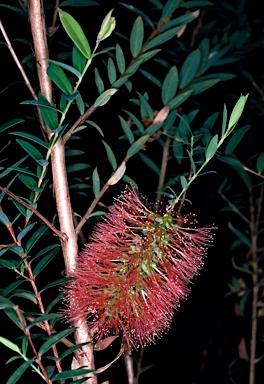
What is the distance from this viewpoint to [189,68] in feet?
2.62

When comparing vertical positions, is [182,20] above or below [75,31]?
above

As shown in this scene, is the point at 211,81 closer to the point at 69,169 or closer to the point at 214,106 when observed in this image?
the point at 69,169

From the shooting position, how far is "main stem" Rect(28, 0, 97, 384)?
0.57 m

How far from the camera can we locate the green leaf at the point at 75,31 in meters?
0.52

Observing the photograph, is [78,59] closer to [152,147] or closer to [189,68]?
[189,68]

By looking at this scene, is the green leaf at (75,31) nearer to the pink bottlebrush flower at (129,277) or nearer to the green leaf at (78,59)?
the green leaf at (78,59)

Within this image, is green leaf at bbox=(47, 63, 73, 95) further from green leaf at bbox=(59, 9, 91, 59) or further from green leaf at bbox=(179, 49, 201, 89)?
green leaf at bbox=(179, 49, 201, 89)

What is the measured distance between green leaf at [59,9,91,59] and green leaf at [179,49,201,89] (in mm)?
298

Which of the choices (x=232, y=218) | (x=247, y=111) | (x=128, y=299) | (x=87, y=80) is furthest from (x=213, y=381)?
(x=128, y=299)

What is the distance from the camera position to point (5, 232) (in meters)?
0.99

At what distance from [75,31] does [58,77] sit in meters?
0.05

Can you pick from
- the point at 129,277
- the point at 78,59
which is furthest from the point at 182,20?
the point at 129,277

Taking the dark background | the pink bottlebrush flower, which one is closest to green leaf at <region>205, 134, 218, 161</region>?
the pink bottlebrush flower

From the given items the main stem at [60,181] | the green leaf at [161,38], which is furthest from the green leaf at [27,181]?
the green leaf at [161,38]
